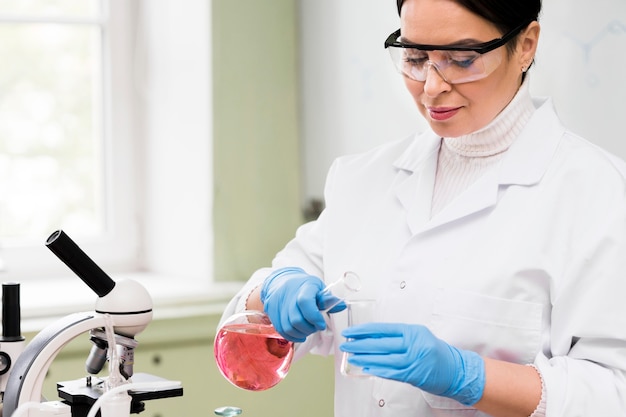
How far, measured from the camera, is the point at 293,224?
272cm

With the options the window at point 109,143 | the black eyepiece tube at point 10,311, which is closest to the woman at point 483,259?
the black eyepiece tube at point 10,311

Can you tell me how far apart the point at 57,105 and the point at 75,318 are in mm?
1635

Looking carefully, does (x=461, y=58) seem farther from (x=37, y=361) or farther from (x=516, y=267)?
(x=37, y=361)

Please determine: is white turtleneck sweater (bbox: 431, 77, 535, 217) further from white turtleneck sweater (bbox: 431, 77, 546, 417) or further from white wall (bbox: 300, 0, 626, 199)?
white wall (bbox: 300, 0, 626, 199)

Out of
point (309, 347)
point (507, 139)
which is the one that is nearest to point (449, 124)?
point (507, 139)

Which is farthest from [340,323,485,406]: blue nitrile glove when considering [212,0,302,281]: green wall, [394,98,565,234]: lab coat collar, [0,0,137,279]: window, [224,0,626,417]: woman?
[0,0,137,279]: window

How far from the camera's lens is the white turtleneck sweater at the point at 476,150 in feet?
4.88

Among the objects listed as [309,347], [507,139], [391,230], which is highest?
[507,139]

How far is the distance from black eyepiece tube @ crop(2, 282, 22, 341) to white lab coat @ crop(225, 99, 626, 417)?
1.29 feet

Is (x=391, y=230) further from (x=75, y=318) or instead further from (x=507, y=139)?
(x=75, y=318)

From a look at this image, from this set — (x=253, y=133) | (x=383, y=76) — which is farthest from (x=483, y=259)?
(x=253, y=133)

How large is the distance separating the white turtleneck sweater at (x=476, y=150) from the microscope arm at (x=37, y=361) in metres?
0.63

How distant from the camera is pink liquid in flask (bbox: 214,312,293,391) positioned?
1368 mm

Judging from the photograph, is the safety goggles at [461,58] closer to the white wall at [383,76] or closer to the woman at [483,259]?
the woman at [483,259]
